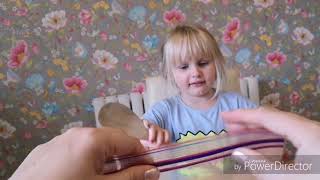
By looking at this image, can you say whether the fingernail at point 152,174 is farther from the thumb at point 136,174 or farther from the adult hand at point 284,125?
the adult hand at point 284,125

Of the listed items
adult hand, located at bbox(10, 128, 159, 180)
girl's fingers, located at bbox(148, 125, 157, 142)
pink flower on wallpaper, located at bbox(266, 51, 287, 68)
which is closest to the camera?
adult hand, located at bbox(10, 128, 159, 180)

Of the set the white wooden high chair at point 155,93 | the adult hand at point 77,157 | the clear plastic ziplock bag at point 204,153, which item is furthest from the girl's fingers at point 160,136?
the white wooden high chair at point 155,93

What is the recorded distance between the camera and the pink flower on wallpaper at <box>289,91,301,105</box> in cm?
195

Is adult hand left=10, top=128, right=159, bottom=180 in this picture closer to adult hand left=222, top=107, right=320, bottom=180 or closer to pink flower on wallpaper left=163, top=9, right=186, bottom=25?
adult hand left=222, top=107, right=320, bottom=180

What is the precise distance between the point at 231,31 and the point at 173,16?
310 mm

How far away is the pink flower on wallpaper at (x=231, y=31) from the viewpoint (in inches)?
70.9

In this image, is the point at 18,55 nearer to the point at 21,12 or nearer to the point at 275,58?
the point at 21,12

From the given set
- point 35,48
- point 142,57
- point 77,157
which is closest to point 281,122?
point 77,157

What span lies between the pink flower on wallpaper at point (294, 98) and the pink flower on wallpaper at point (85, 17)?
3.74 ft

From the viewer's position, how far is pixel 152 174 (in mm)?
486

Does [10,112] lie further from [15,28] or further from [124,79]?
[124,79]

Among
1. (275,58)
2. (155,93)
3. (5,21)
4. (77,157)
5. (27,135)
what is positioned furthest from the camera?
(275,58)

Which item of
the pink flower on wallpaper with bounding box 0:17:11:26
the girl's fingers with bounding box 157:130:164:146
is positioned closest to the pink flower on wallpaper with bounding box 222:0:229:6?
the pink flower on wallpaper with bounding box 0:17:11:26

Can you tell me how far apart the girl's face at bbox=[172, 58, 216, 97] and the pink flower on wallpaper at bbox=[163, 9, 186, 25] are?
531mm
